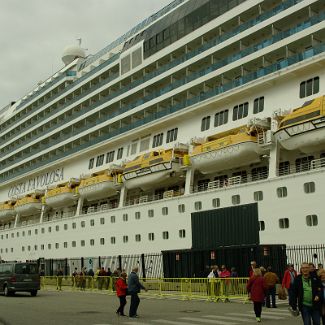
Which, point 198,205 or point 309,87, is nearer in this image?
point 309,87

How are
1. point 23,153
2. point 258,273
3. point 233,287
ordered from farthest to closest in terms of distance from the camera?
point 23,153
point 233,287
point 258,273

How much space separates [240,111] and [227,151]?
3.12 metres

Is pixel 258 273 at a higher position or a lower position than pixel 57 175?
lower

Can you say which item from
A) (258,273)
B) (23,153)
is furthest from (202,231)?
(23,153)

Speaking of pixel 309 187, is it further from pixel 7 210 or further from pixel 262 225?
pixel 7 210

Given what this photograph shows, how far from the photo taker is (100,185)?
119 ft

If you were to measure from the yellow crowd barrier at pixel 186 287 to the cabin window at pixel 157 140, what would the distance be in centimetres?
1017

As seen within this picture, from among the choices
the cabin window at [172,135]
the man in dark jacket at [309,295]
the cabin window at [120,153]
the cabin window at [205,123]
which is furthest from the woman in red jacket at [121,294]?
the cabin window at [120,153]

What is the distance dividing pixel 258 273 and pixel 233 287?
6.52m

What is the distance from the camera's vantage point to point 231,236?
2481 cm

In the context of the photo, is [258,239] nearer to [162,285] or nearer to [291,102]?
[162,285]

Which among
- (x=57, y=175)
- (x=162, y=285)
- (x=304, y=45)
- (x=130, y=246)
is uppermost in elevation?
(x=304, y=45)

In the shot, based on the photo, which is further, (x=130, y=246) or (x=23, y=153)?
(x=23, y=153)

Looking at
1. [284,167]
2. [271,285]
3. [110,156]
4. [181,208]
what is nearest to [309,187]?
[284,167]
